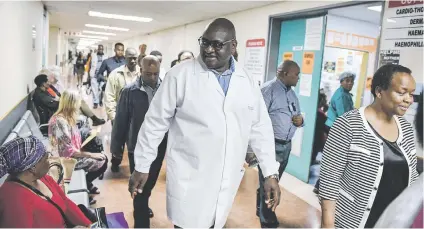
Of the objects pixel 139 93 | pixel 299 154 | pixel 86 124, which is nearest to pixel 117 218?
pixel 139 93

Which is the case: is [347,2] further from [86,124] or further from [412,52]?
[86,124]

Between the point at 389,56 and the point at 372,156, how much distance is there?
78.6 inches

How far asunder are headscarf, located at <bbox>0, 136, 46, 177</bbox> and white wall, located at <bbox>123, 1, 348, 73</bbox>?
356 centimetres

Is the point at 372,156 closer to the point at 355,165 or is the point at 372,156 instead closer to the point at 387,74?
the point at 355,165

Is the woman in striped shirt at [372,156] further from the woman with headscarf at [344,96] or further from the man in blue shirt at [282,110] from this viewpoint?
the woman with headscarf at [344,96]

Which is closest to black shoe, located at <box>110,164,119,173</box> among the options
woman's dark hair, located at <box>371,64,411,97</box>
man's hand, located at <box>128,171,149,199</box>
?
man's hand, located at <box>128,171,149,199</box>

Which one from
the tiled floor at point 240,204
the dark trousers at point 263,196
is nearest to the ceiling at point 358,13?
the dark trousers at point 263,196

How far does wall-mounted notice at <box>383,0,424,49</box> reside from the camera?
10.1ft

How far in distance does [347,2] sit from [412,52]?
116 centimetres

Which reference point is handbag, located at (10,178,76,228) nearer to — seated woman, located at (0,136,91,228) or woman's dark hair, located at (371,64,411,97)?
seated woman, located at (0,136,91,228)

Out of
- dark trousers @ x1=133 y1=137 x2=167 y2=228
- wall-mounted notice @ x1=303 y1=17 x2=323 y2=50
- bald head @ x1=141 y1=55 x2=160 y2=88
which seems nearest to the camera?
dark trousers @ x1=133 y1=137 x2=167 y2=228

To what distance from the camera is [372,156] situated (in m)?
1.71

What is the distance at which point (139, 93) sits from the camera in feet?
9.75

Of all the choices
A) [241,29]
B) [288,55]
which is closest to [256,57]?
[288,55]
